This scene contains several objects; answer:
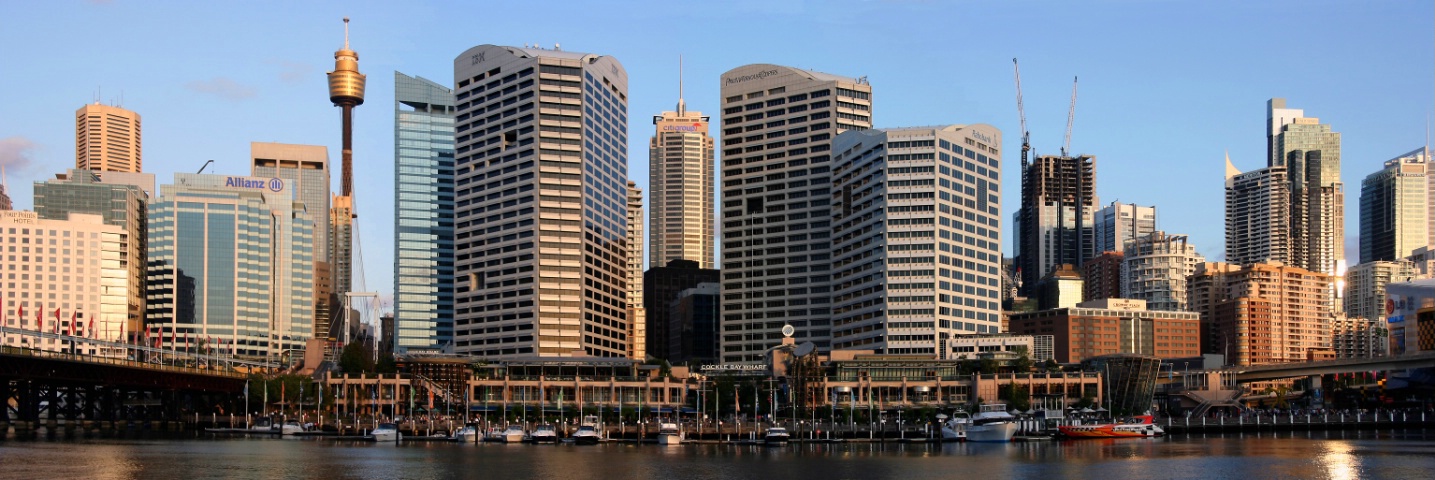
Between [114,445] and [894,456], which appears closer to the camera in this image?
[894,456]


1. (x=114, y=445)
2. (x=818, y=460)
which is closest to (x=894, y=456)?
(x=818, y=460)

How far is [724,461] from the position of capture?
159000 millimetres

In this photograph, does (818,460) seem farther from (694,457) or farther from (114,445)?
(114,445)

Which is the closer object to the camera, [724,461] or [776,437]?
[724,461]

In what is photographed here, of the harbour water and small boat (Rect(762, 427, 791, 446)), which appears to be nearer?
the harbour water

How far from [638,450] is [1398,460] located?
8280 centimetres

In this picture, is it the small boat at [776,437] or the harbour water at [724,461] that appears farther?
the small boat at [776,437]

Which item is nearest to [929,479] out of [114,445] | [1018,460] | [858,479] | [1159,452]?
[858,479]

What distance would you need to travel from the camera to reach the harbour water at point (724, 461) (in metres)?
140

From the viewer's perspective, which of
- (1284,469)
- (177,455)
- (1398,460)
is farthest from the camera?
(177,455)

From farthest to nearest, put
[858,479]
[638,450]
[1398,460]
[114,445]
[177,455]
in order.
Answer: [114,445], [638,450], [177,455], [1398,460], [858,479]

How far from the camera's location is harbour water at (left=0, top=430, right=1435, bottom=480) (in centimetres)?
14025

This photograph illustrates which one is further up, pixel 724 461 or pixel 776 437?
pixel 724 461

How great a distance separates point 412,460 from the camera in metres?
161
